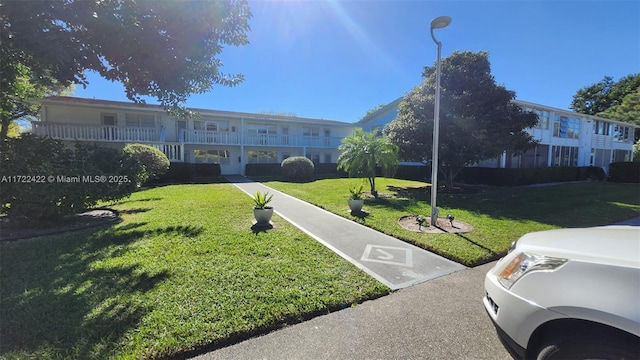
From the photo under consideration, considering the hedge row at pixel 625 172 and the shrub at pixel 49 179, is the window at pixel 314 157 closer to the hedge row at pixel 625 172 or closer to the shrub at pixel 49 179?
the shrub at pixel 49 179

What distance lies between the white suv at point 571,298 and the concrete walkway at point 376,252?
1896 mm

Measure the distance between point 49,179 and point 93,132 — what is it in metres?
15.1

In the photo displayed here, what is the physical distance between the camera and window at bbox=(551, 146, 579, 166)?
2098cm

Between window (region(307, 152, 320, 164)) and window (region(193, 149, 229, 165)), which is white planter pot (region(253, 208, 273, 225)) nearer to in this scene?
window (region(193, 149, 229, 165))

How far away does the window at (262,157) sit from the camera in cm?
2513

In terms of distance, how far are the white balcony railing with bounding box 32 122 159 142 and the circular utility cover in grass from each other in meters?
19.5

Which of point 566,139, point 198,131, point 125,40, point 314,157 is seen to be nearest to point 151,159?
point 198,131

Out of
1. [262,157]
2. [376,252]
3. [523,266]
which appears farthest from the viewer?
[262,157]

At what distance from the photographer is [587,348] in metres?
1.60

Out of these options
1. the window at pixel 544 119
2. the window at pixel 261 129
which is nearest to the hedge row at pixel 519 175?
the window at pixel 544 119

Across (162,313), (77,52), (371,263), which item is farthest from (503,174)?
(77,52)

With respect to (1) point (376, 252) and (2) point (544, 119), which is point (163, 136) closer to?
(1) point (376, 252)

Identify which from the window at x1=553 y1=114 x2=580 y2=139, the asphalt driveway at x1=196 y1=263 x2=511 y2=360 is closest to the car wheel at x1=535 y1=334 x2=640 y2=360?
the asphalt driveway at x1=196 y1=263 x2=511 y2=360

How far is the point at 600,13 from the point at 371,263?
11494mm
